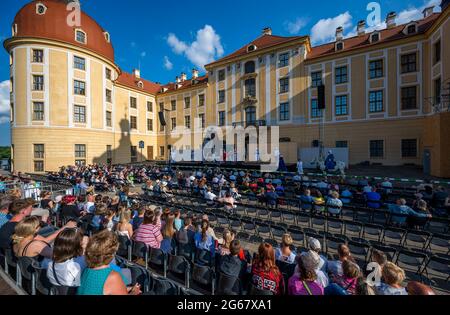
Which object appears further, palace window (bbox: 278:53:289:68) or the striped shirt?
palace window (bbox: 278:53:289:68)

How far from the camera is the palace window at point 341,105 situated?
23148 millimetres

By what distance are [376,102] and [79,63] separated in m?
33.6

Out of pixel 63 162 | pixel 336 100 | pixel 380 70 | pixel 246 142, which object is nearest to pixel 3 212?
pixel 63 162

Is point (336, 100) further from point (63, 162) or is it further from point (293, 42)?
point (63, 162)

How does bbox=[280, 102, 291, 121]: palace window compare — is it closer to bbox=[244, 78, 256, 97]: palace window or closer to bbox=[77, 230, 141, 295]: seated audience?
bbox=[244, 78, 256, 97]: palace window

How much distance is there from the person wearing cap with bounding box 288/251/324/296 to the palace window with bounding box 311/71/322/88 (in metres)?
25.5

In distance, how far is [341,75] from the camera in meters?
23.3

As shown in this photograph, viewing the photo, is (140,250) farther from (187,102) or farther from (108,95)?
(187,102)

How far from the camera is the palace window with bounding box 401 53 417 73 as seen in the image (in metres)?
20.1

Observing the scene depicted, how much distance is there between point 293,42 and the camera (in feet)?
81.0

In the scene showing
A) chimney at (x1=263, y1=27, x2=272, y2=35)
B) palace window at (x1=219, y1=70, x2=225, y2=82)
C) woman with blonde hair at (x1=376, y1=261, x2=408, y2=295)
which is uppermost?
chimney at (x1=263, y1=27, x2=272, y2=35)

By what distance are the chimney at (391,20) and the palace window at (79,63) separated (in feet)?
115

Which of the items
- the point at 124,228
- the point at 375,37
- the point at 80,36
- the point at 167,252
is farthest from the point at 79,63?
the point at 375,37

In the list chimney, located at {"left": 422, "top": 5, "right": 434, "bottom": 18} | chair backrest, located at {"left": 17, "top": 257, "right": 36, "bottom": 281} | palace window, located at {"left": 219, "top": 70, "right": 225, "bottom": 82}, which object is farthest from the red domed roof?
chimney, located at {"left": 422, "top": 5, "right": 434, "bottom": 18}
